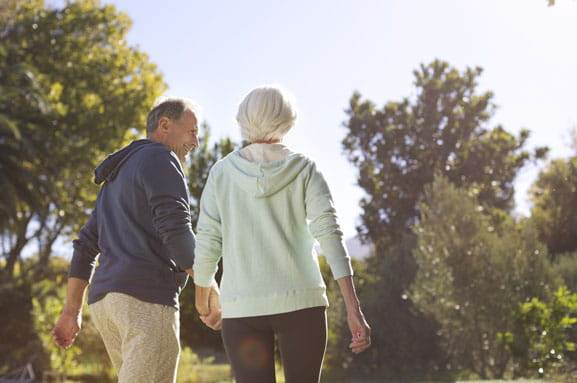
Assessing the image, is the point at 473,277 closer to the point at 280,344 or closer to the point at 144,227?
the point at 144,227

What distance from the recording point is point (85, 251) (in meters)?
3.62

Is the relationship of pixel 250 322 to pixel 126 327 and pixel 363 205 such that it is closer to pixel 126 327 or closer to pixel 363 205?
pixel 126 327

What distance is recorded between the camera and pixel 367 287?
25.4 meters

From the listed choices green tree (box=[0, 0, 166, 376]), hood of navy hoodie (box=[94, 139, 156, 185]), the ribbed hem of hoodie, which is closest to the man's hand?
hood of navy hoodie (box=[94, 139, 156, 185])

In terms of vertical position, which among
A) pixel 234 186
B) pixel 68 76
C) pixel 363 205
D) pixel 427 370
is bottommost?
pixel 427 370

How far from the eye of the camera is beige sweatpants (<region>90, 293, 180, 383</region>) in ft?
9.91

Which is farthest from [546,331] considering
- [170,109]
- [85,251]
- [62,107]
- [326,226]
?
[62,107]

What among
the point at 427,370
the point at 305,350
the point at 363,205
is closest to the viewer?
the point at 305,350

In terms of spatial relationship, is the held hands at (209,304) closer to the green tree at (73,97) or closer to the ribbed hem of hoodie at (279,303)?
the ribbed hem of hoodie at (279,303)

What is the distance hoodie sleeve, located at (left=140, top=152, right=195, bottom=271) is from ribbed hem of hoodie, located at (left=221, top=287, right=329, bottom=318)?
1.55 feet

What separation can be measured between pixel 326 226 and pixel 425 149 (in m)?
33.1

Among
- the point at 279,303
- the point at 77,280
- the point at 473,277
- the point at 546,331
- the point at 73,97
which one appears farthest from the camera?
the point at 73,97

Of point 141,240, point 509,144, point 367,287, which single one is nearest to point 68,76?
point 367,287

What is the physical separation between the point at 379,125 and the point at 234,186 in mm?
33378
